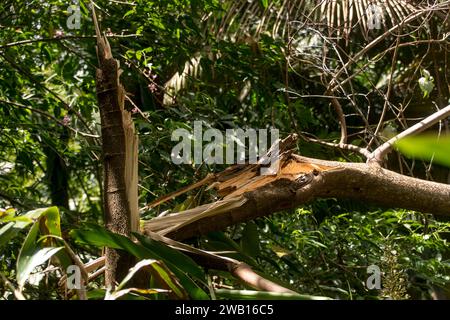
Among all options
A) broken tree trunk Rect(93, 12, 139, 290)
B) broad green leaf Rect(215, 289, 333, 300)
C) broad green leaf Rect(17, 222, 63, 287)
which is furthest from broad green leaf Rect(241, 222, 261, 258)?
broad green leaf Rect(17, 222, 63, 287)

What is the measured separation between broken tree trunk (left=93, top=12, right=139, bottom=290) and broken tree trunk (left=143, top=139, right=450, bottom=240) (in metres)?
0.12

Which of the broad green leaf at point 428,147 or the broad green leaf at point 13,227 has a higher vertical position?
the broad green leaf at point 428,147

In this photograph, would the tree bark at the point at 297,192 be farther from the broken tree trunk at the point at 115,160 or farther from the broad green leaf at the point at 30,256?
the broad green leaf at the point at 30,256

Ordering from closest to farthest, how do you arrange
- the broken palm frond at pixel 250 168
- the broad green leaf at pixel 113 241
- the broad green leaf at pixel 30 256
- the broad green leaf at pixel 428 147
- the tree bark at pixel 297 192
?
the broad green leaf at pixel 428 147, the broad green leaf at pixel 30 256, the broad green leaf at pixel 113 241, the tree bark at pixel 297 192, the broken palm frond at pixel 250 168

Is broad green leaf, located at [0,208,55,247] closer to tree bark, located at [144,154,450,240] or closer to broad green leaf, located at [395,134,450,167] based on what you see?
tree bark, located at [144,154,450,240]

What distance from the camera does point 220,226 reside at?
6.57 ft

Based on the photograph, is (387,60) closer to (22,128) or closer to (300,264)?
(300,264)

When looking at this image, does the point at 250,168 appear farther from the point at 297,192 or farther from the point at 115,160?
the point at 115,160

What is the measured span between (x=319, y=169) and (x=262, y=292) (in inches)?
27.8

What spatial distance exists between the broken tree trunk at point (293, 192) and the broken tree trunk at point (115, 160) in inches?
4.7

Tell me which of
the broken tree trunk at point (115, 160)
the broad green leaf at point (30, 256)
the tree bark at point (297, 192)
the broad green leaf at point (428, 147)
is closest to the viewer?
the broad green leaf at point (428, 147)

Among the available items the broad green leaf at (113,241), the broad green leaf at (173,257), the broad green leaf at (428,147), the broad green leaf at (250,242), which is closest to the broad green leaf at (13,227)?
the broad green leaf at (113,241)

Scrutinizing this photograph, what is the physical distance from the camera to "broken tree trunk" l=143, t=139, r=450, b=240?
198 cm

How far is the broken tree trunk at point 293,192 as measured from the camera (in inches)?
78.0
